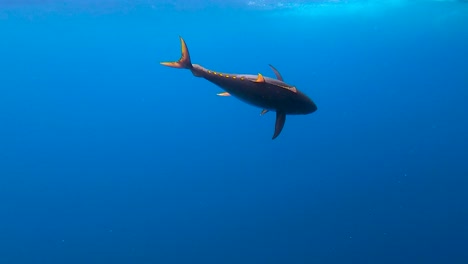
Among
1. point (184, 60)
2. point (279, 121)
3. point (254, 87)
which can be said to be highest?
point (184, 60)

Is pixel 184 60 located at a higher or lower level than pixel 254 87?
higher

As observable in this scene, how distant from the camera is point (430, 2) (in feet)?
38.6

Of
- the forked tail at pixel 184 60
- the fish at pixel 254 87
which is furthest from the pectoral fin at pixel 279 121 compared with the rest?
the forked tail at pixel 184 60

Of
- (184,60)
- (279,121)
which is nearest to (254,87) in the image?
(279,121)

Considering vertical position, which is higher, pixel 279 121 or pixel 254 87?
pixel 254 87

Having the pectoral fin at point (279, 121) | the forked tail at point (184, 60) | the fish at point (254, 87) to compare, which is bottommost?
the pectoral fin at point (279, 121)

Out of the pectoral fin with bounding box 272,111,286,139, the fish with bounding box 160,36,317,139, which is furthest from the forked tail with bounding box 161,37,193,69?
the pectoral fin with bounding box 272,111,286,139

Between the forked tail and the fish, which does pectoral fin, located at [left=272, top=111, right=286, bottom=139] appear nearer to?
the fish

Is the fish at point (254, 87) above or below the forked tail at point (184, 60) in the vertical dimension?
below

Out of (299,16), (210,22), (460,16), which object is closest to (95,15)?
(210,22)

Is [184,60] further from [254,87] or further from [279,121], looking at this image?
[279,121]

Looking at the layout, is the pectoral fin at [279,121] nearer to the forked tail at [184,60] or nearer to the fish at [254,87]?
the fish at [254,87]

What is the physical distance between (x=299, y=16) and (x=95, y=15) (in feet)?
17.5

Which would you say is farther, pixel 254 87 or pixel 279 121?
pixel 279 121
